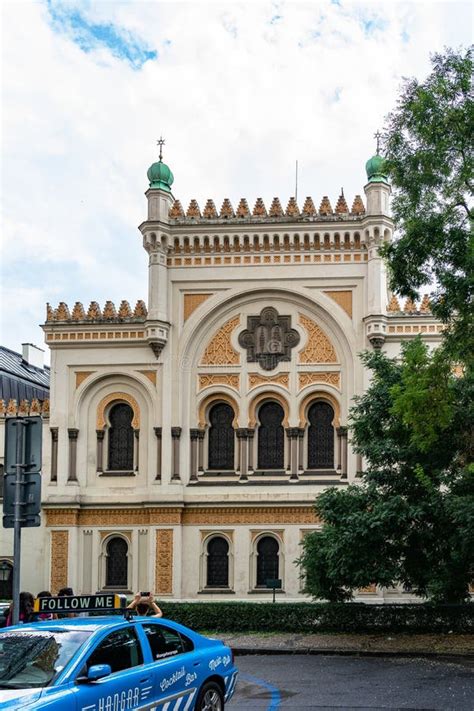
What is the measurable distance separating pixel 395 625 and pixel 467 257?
30.5 feet

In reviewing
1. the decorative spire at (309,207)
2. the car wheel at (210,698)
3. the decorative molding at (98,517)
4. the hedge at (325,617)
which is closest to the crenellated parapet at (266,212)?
the decorative spire at (309,207)

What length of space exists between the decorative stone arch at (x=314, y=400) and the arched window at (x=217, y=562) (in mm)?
4843

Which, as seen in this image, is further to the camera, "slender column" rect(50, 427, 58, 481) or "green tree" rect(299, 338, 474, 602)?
"slender column" rect(50, 427, 58, 481)

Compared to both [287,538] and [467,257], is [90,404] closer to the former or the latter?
[287,538]

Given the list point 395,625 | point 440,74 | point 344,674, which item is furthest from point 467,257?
point 395,625

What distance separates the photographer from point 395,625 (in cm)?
2280

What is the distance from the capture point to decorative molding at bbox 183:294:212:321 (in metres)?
34.7

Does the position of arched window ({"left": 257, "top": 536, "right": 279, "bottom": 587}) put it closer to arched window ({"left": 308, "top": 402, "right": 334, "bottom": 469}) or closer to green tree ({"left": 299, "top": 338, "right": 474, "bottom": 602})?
arched window ({"left": 308, "top": 402, "right": 334, "bottom": 469})

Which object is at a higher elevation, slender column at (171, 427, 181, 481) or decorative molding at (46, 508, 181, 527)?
slender column at (171, 427, 181, 481)

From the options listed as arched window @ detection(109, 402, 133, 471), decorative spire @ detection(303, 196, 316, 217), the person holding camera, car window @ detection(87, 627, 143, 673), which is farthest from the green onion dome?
car window @ detection(87, 627, 143, 673)

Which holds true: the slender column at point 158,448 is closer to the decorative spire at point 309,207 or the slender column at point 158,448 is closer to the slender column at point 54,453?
the slender column at point 54,453

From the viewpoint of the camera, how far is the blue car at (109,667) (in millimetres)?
9156

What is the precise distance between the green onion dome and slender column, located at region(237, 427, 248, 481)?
9.00 meters

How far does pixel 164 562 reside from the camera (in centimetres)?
3300
